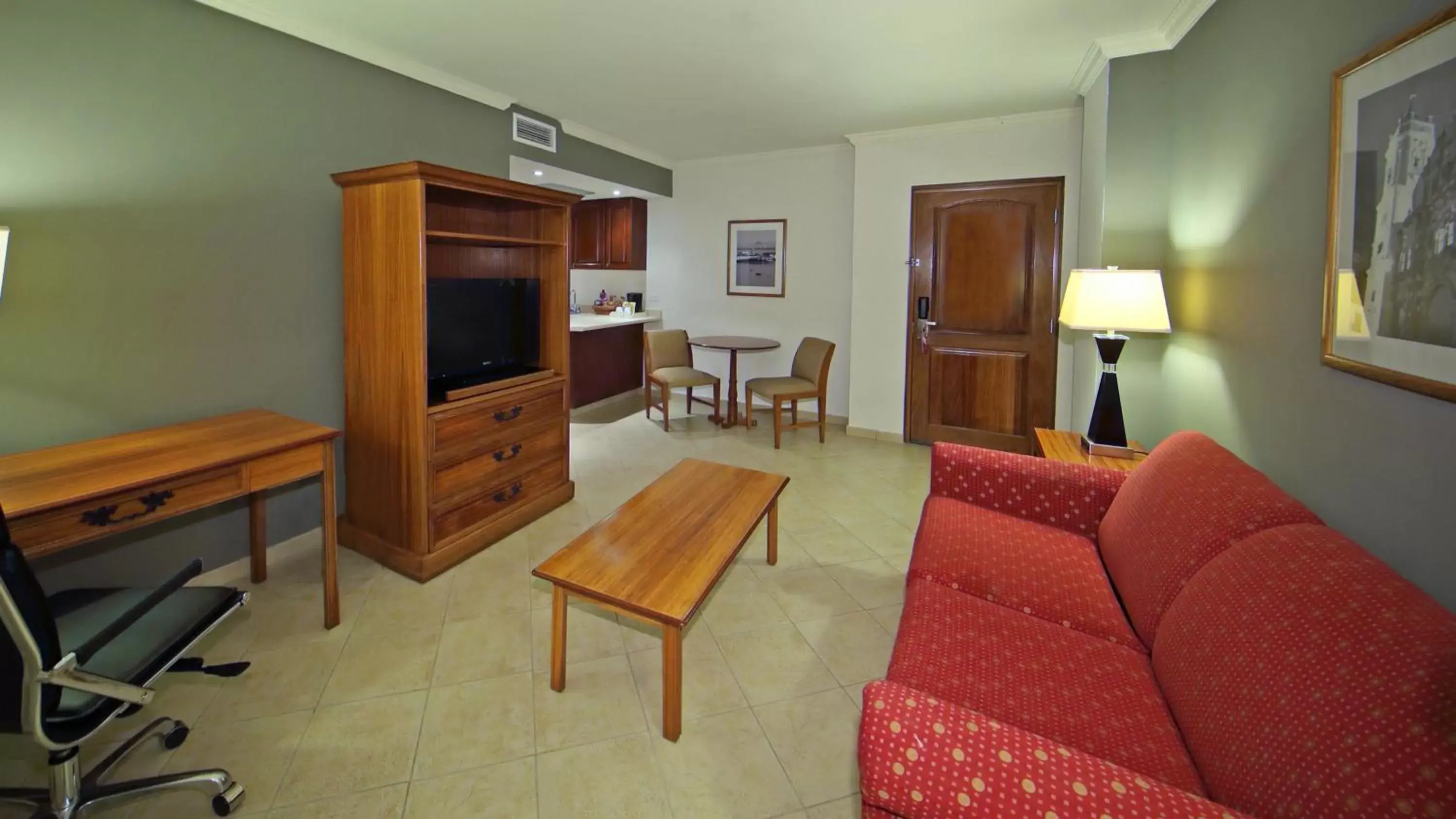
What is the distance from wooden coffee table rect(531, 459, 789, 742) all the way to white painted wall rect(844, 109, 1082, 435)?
275 cm

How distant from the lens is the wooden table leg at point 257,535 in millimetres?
2672

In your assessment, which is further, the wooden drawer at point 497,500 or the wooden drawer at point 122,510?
the wooden drawer at point 497,500

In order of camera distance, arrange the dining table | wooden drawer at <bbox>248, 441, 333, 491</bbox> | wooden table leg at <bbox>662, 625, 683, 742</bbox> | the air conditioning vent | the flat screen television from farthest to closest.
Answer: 1. the dining table
2. the air conditioning vent
3. the flat screen television
4. wooden drawer at <bbox>248, 441, 333, 491</bbox>
5. wooden table leg at <bbox>662, 625, 683, 742</bbox>

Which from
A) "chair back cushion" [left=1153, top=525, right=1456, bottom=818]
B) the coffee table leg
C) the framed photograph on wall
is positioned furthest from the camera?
the framed photograph on wall

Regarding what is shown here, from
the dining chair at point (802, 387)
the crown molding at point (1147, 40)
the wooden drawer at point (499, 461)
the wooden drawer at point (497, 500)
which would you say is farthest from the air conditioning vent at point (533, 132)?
the crown molding at point (1147, 40)

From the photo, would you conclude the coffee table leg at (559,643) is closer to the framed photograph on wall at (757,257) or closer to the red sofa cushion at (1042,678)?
the red sofa cushion at (1042,678)

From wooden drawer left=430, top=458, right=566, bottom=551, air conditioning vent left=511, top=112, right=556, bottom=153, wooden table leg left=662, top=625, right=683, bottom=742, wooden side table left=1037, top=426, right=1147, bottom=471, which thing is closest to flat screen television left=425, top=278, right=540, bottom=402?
wooden drawer left=430, top=458, right=566, bottom=551

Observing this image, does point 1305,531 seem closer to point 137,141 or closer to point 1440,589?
point 1440,589

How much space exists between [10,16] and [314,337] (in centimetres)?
137

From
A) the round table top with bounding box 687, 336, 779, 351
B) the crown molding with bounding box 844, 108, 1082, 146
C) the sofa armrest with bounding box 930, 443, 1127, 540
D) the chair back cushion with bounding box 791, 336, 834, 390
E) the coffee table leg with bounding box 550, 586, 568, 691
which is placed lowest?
the coffee table leg with bounding box 550, 586, 568, 691

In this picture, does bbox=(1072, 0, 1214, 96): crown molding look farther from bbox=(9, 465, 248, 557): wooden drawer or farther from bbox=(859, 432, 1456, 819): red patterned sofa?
bbox=(9, 465, 248, 557): wooden drawer

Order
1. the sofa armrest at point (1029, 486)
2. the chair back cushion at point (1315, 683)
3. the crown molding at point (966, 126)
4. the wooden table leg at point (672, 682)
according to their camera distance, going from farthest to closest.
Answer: the crown molding at point (966, 126)
the sofa armrest at point (1029, 486)
the wooden table leg at point (672, 682)
the chair back cushion at point (1315, 683)

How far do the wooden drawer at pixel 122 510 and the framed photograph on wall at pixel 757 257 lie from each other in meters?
4.60

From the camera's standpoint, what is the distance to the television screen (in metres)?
2.91
